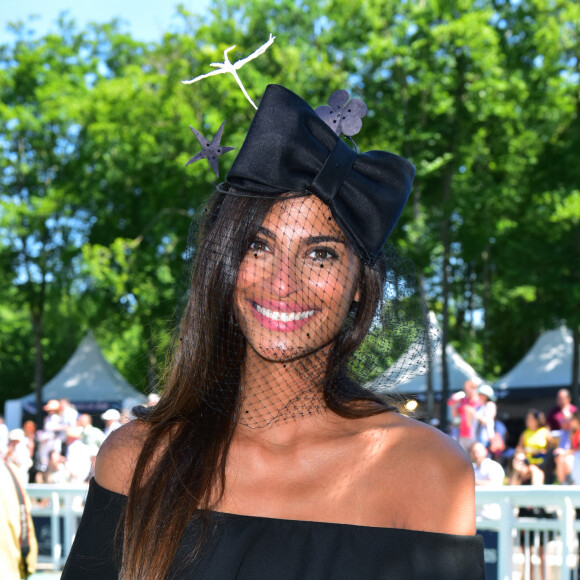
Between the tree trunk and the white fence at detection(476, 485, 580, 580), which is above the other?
the tree trunk

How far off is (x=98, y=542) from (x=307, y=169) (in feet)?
3.27

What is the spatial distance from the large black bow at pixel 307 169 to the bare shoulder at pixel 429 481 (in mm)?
469

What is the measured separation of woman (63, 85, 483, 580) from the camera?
188 centimetres

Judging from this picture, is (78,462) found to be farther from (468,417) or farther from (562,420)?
(562,420)

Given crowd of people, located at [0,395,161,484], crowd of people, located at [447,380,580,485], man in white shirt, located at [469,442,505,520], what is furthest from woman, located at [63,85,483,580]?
crowd of people, located at [447,380,580,485]

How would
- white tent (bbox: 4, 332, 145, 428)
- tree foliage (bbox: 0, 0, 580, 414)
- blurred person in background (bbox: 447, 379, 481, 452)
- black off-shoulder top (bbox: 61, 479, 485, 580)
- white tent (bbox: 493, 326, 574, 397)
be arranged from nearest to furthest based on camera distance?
black off-shoulder top (bbox: 61, 479, 485, 580)
blurred person in background (bbox: 447, 379, 481, 452)
white tent (bbox: 493, 326, 574, 397)
tree foliage (bbox: 0, 0, 580, 414)
white tent (bbox: 4, 332, 145, 428)

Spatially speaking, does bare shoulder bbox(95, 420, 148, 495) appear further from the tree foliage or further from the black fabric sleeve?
the tree foliage

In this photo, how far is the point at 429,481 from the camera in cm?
187

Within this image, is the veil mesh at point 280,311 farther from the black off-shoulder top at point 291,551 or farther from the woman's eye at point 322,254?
the black off-shoulder top at point 291,551

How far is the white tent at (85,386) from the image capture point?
22422mm

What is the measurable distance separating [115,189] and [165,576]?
24.6 metres

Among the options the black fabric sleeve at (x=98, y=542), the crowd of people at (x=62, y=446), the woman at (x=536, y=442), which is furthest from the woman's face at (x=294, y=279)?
the woman at (x=536, y=442)

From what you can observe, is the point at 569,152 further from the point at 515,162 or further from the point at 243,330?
the point at 243,330

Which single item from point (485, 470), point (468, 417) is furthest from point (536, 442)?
point (485, 470)
